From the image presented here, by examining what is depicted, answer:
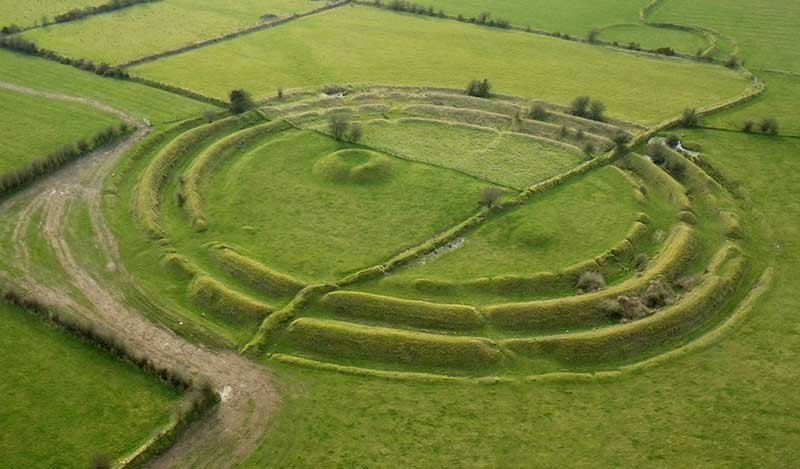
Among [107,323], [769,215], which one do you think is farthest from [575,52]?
[107,323]

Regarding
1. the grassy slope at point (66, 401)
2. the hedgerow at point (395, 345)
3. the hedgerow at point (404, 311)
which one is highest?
the hedgerow at point (404, 311)

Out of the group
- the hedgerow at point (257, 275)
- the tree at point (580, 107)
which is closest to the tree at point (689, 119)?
the tree at point (580, 107)

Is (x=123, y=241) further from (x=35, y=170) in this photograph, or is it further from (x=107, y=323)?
(x=35, y=170)

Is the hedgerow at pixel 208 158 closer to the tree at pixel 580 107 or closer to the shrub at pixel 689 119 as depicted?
the tree at pixel 580 107

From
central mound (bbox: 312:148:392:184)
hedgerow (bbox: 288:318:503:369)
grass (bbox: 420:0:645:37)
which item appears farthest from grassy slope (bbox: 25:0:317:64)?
hedgerow (bbox: 288:318:503:369)

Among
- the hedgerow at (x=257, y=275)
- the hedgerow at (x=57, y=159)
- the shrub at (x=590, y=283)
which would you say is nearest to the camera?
the hedgerow at (x=257, y=275)

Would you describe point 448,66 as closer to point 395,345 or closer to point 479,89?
point 479,89
